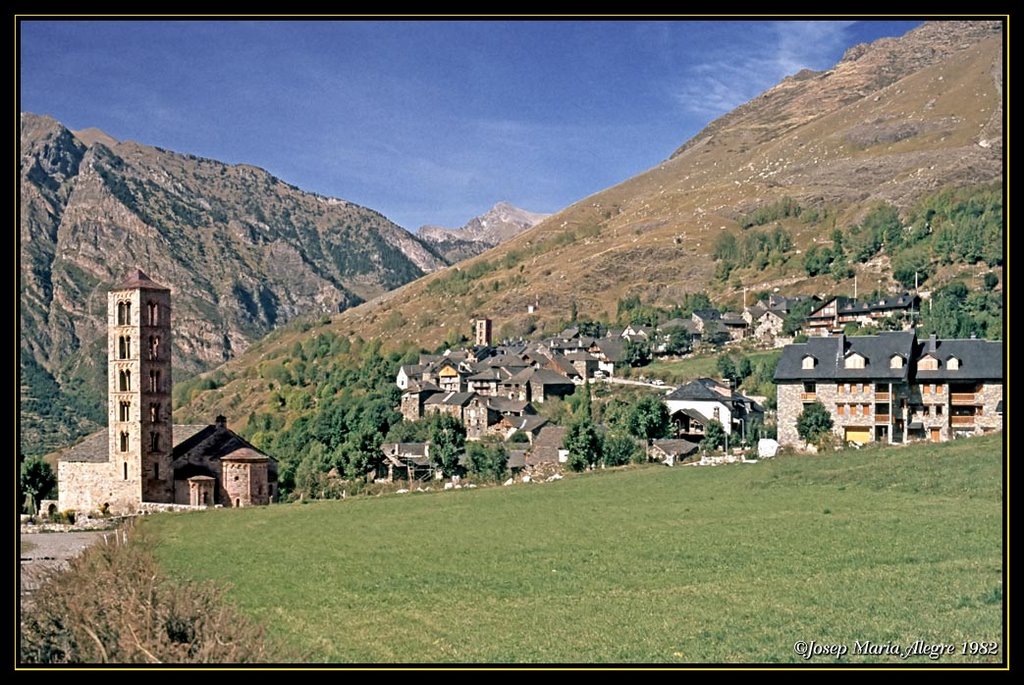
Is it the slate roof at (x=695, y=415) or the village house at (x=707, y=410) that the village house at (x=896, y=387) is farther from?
the slate roof at (x=695, y=415)

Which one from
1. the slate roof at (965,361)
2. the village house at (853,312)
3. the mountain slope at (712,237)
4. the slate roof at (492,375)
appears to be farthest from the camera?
the mountain slope at (712,237)

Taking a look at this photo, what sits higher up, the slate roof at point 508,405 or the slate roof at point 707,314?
the slate roof at point 707,314

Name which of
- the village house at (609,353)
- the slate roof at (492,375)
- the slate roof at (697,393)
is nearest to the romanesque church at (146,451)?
the slate roof at (697,393)

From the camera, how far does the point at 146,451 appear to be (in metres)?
46.0

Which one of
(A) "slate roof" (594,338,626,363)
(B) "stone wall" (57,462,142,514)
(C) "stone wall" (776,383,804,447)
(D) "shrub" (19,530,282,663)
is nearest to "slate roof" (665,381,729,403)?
(C) "stone wall" (776,383,804,447)

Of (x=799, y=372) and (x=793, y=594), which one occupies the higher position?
(x=799, y=372)

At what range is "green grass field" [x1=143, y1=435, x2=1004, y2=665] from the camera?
47.1ft

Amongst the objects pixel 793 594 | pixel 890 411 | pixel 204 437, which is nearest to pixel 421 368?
pixel 204 437

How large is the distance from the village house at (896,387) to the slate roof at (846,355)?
0.05 m

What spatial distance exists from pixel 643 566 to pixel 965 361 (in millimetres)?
35037

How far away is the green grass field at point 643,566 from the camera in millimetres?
14352
